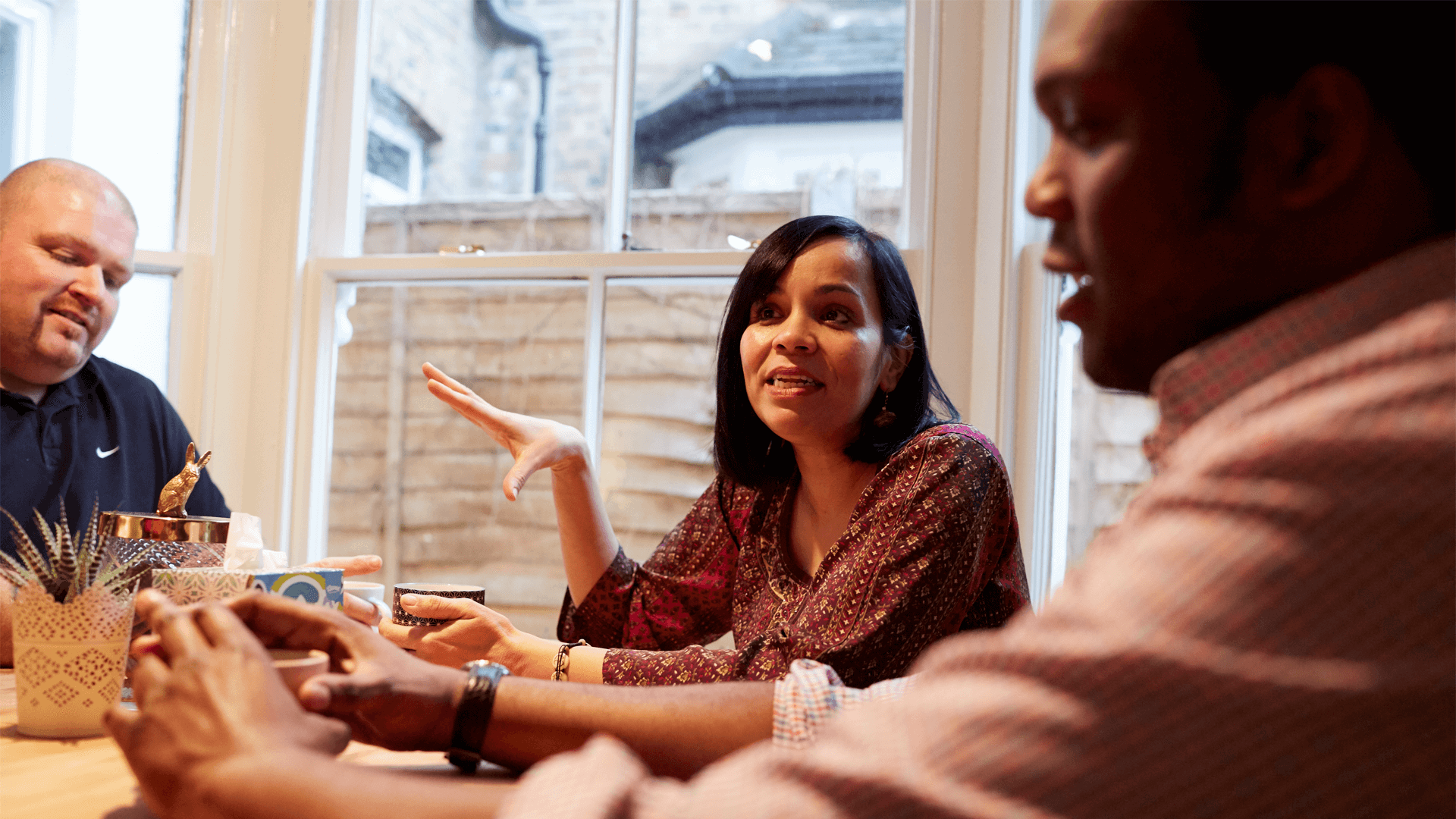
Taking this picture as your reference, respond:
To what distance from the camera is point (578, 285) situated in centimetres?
251

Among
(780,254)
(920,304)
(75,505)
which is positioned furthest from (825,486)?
(75,505)

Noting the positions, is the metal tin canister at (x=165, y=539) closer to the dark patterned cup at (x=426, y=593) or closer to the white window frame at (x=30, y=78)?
the dark patterned cup at (x=426, y=593)

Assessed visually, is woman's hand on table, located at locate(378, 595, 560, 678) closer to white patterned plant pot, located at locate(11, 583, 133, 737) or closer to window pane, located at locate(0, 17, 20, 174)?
white patterned plant pot, located at locate(11, 583, 133, 737)

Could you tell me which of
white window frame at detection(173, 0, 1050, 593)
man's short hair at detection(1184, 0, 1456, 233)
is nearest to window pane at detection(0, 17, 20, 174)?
white window frame at detection(173, 0, 1050, 593)

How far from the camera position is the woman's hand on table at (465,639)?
128cm

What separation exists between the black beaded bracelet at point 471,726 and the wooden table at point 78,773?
1 cm

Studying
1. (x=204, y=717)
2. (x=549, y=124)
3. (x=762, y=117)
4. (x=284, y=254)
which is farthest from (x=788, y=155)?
(x=204, y=717)

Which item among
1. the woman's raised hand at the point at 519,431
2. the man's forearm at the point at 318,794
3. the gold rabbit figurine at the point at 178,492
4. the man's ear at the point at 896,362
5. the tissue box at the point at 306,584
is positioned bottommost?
the man's forearm at the point at 318,794

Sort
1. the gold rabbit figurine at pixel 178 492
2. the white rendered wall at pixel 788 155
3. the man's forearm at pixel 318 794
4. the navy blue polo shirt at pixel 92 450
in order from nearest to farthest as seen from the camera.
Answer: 1. the man's forearm at pixel 318 794
2. the gold rabbit figurine at pixel 178 492
3. the navy blue polo shirt at pixel 92 450
4. the white rendered wall at pixel 788 155

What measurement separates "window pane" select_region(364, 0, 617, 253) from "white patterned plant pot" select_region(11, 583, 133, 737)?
65.6 inches

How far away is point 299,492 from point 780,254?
160cm

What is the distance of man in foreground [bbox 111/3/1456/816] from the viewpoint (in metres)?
0.41

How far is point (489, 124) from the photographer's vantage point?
2.66m

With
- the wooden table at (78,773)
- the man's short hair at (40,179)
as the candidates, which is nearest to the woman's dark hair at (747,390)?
the wooden table at (78,773)
